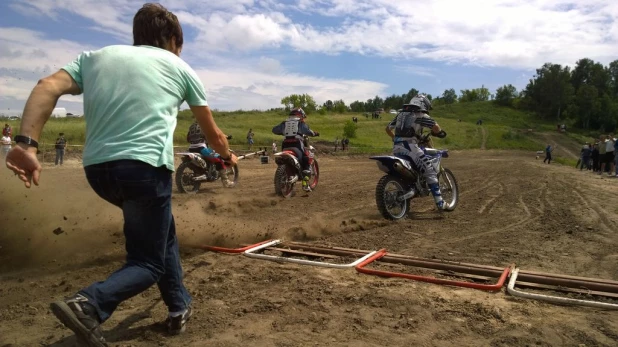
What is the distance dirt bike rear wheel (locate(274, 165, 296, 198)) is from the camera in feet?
33.9

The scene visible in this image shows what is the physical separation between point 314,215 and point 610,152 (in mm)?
17979

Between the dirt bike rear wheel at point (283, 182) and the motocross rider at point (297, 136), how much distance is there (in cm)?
43

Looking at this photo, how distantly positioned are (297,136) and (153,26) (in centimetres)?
779

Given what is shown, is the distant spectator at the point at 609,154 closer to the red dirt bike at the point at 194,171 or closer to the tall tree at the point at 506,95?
the red dirt bike at the point at 194,171

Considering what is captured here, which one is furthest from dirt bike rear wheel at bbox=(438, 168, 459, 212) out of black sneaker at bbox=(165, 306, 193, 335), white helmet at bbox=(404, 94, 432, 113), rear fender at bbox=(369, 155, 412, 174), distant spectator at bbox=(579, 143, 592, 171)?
distant spectator at bbox=(579, 143, 592, 171)

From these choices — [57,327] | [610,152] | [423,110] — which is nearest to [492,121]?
[610,152]

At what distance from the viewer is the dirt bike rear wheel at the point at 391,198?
7449 mm

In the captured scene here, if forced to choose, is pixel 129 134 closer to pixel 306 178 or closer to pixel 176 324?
pixel 176 324

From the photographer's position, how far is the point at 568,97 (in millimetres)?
101188

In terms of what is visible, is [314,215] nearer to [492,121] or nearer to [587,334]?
[587,334]

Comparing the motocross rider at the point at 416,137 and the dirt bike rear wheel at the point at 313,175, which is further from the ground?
the motocross rider at the point at 416,137

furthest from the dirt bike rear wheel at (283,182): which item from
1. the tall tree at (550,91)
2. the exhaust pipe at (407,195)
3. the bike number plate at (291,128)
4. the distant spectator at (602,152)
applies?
the tall tree at (550,91)

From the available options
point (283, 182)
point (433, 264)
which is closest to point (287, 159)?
point (283, 182)

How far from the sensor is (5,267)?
4516 millimetres
